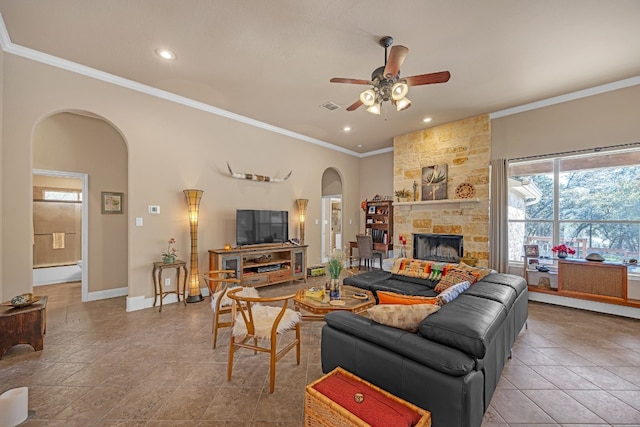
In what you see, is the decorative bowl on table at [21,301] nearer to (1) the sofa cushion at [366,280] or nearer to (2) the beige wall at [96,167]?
(2) the beige wall at [96,167]

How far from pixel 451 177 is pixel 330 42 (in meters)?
3.74

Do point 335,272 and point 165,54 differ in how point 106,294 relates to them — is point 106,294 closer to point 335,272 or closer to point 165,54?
point 165,54

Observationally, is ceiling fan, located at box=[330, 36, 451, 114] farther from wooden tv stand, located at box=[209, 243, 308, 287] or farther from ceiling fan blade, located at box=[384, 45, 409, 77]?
wooden tv stand, located at box=[209, 243, 308, 287]

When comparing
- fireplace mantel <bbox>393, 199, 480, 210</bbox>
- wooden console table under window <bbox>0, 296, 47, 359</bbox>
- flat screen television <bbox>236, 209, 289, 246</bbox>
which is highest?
fireplace mantel <bbox>393, 199, 480, 210</bbox>

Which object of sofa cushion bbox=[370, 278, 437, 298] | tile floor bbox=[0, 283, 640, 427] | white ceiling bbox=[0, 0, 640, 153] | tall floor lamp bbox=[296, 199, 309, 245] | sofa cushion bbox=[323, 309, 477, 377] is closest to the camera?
sofa cushion bbox=[323, 309, 477, 377]

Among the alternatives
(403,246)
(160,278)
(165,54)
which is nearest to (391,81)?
(165,54)

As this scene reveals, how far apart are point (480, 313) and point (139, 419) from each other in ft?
7.94

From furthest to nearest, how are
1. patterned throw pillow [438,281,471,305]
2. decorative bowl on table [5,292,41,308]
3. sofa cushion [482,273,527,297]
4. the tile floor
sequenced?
sofa cushion [482,273,527,297] < decorative bowl on table [5,292,41,308] < patterned throw pillow [438,281,471,305] < the tile floor

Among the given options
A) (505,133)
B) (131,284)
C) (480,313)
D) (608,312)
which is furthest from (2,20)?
(608,312)

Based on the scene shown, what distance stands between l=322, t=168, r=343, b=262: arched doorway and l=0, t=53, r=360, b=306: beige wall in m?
1.68

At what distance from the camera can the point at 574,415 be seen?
1842 millimetres

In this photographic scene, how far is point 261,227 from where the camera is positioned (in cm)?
508

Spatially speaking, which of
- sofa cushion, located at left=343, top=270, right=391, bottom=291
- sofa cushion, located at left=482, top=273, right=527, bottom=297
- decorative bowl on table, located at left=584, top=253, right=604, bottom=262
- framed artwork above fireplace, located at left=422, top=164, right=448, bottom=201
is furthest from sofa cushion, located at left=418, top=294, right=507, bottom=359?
framed artwork above fireplace, located at left=422, top=164, right=448, bottom=201

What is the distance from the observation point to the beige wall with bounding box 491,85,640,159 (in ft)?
12.4
